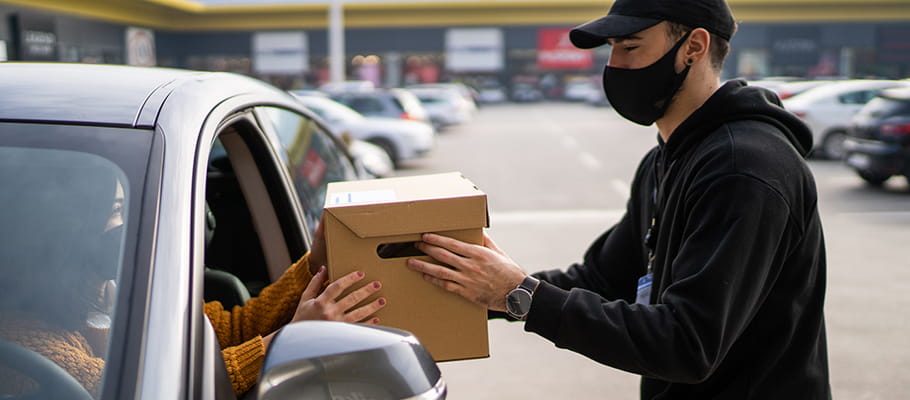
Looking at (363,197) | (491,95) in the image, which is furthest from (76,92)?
(491,95)

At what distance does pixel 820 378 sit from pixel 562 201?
9.80m

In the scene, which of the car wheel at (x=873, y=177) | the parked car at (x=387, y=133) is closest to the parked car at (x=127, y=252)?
the car wheel at (x=873, y=177)

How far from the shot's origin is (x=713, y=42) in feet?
6.41

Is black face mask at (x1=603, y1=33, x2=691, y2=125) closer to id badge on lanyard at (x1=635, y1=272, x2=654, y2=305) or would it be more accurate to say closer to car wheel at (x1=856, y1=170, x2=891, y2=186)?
id badge on lanyard at (x1=635, y1=272, x2=654, y2=305)

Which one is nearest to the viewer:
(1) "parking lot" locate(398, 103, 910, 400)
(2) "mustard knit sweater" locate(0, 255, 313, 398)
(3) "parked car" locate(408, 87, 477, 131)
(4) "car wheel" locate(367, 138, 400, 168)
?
(2) "mustard knit sweater" locate(0, 255, 313, 398)

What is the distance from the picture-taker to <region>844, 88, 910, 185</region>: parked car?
11.2m

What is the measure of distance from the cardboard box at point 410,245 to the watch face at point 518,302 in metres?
0.08

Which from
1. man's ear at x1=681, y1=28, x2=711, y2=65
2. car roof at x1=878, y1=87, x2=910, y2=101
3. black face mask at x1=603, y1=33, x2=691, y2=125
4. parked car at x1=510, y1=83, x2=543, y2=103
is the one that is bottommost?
parked car at x1=510, y1=83, x2=543, y2=103

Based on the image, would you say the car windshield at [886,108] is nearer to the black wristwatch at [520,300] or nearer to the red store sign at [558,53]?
the black wristwatch at [520,300]

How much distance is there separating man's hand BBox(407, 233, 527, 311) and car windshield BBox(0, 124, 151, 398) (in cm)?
58

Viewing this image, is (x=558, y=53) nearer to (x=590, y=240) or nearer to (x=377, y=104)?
(x=377, y=104)

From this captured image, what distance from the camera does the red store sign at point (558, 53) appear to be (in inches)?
1709

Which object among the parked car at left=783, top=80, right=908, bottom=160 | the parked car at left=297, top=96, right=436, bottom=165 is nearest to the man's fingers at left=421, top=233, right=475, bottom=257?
the parked car at left=297, top=96, right=436, bottom=165

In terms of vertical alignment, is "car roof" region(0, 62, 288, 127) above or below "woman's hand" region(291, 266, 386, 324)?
above
